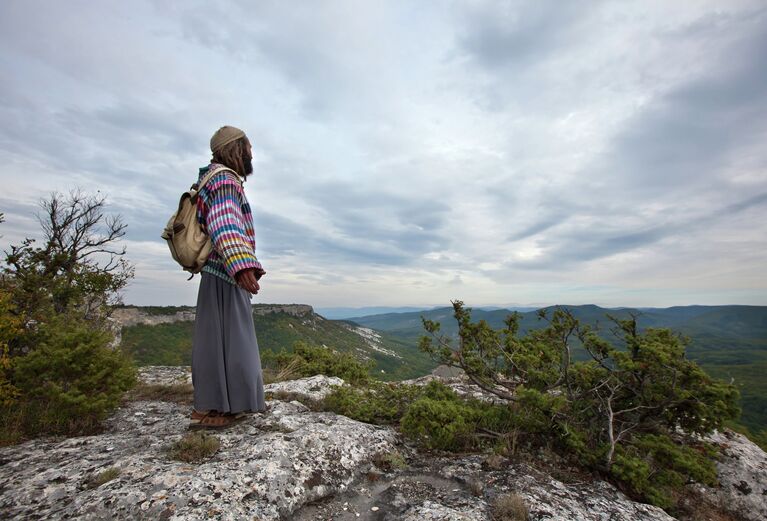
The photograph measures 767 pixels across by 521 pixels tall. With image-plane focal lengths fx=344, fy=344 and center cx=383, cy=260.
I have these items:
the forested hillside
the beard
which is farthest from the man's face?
the forested hillside

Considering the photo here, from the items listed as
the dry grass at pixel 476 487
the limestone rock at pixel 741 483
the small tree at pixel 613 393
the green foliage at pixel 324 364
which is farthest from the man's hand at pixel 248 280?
the green foliage at pixel 324 364

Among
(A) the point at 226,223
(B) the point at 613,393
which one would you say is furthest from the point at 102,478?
(B) the point at 613,393

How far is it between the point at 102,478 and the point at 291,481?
1.82 metres

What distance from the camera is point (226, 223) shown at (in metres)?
4.53

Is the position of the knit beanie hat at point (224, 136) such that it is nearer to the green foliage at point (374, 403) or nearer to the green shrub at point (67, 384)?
the green shrub at point (67, 384)

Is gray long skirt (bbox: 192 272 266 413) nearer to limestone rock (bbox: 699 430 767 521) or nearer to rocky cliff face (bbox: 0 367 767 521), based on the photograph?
rocky cliff face (bbox: 0 367 767 521)

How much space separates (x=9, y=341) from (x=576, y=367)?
967 cm

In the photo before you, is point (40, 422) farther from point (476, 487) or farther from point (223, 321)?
point (476, 487)

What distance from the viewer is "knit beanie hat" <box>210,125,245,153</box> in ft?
16.8

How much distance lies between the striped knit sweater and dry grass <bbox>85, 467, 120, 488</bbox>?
2288 millimetres

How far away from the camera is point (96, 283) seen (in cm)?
2111

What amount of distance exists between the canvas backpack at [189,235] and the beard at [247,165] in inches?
19.4

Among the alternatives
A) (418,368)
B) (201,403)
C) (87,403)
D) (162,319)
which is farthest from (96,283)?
(418,368)

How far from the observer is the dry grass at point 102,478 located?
3.35m
